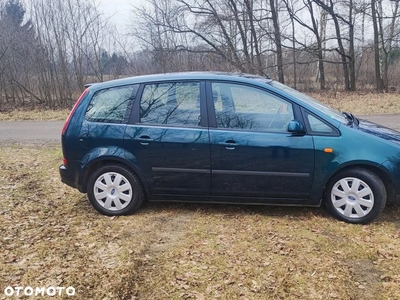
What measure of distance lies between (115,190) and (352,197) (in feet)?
9.16

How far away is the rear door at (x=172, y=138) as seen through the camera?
397 centimetres

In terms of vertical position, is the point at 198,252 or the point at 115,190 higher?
the point at 115,190

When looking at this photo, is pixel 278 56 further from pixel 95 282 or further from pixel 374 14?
pixel 95 282

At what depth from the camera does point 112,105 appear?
13.9 feet

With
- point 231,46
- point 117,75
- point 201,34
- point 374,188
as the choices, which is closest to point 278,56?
point 231,46

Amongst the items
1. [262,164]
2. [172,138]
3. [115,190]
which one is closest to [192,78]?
[172,138]

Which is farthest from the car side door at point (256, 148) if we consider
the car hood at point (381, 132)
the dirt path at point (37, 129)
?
the dirt path at point (37, 129)

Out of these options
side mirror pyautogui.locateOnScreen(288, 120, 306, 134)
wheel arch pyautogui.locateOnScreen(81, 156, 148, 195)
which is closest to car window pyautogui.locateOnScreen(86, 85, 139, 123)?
wheel arch pyautogui.locateOnScreen(81, 156, 148, 195)

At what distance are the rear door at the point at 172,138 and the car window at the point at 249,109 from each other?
8.2 inches

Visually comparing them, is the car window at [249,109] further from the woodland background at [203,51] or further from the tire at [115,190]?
the woodland background at [203,51]

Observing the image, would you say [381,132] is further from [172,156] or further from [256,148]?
[172,156]

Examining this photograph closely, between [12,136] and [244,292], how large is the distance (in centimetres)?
975

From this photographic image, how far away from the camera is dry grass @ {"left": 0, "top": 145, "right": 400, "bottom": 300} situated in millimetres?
2752

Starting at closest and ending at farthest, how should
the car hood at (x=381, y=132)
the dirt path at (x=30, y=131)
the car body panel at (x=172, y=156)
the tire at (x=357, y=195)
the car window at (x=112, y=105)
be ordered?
the tire at (x=357, y=195), the car hood at (x=381, y=132), the car body panel at (x=172, y=156), the car window at (x=112, y=105), the dirt path at (x=30, y=131)
